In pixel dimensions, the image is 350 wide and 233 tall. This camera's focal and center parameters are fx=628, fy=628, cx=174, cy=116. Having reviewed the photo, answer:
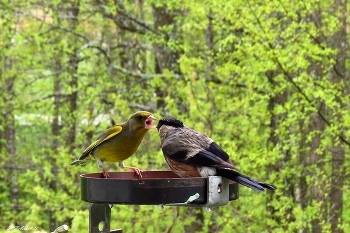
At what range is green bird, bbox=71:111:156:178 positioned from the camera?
306cm

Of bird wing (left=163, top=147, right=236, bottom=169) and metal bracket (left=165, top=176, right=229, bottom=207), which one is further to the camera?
bird wing (left=163, top=147, right=236, bottom=169)

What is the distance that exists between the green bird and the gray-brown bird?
148mm

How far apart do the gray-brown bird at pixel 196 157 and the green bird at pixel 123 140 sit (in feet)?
0.49

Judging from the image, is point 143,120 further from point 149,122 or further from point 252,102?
point 252,102

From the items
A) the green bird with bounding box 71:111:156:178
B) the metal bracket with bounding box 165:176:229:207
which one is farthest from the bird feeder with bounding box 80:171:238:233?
the green bird with bounding box 71:111:156:178

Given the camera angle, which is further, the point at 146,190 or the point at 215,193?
the point at 215,193

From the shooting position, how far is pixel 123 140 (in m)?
3.08

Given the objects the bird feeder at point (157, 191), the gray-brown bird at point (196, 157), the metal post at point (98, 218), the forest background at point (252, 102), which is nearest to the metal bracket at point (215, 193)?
the bird feeder at point (157, 191)

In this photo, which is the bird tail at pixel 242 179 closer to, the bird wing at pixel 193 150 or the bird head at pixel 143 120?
the bird wing at pixel 193 150

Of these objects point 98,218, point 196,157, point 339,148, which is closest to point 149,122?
point 196,157

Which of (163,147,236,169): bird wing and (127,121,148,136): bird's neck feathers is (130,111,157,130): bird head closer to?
(127,121,148,136): bird's neck feathers

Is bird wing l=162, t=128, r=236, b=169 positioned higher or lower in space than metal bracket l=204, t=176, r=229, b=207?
higher

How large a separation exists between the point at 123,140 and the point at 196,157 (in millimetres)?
377

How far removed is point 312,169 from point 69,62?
5395mm
